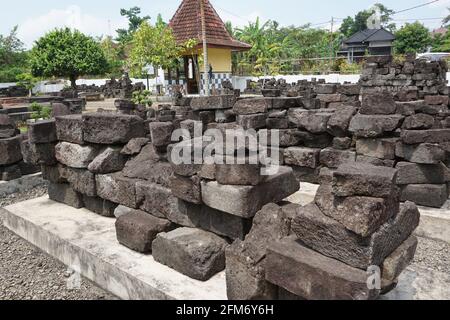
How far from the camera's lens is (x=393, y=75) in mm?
17891

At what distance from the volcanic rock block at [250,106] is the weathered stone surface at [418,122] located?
245cm

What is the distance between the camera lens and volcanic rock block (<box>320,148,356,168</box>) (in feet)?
20.3

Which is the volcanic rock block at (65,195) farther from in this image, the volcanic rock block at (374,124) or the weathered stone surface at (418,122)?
the weathered stone surface at (418,122)

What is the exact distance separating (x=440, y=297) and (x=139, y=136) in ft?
11.7

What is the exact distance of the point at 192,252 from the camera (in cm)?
320

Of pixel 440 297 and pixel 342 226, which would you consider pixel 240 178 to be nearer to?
pixel 342 226

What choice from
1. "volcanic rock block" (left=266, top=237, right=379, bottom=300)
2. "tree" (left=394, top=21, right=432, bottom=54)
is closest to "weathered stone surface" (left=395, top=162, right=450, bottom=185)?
"volcanic rock block" (left=266, top=237, right=379, bottom=300)

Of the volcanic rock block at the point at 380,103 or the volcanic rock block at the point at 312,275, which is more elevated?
the volcanic rock block at the point at 380,103

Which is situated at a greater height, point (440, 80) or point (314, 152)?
point (440, 80)

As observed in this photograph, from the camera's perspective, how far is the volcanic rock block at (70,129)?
4785 mm

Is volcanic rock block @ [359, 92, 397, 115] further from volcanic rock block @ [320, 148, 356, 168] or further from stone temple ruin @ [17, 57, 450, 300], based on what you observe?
volcanic rock block @ [320, 148, 356, 168]

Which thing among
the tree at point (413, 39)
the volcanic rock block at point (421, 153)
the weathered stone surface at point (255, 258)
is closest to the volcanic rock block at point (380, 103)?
the volcanic rock block at point (421, 153)

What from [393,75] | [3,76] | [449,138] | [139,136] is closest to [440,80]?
[393,75]

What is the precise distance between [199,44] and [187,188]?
21106 mm
